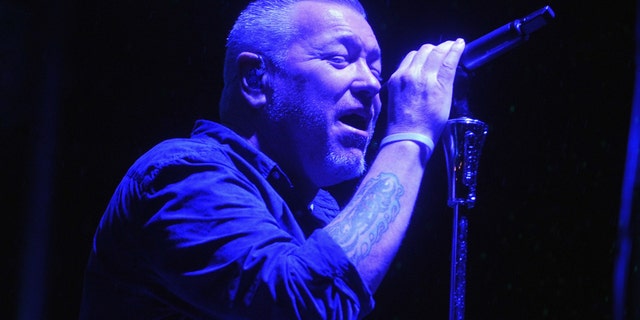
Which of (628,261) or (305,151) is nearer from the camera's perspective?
(305,151)

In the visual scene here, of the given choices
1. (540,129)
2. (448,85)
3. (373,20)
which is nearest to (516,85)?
(540,129)

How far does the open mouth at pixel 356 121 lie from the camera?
123 cm

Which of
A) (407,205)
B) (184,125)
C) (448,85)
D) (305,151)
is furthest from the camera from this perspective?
(184,125)

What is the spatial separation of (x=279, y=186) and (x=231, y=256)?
0.37m

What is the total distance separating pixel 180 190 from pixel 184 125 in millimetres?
957

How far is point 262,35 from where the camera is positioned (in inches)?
51.4

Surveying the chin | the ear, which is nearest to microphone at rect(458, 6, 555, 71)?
the chin

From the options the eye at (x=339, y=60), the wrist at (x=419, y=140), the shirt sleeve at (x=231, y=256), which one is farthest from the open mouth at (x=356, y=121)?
the shirt sleeve at (x=231, y=256)

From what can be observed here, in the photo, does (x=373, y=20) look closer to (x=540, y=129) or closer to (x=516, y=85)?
(x=516, y=85)

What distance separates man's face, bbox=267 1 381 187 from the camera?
120 cm

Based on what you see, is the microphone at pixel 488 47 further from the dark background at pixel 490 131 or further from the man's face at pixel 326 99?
the dark background at pixel 490 131

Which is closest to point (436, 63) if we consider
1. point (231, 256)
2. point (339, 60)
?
point (339, 60)

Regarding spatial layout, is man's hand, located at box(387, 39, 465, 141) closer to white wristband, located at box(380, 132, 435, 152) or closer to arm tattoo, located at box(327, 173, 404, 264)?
white wristband, located at box(380, 132, 435, 152)

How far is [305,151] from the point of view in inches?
47.9
